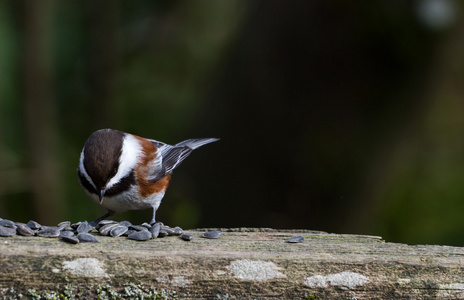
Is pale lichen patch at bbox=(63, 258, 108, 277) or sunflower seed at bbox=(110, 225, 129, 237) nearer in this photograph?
pale lichen patch at bbox=(63, 258, 108, 277)

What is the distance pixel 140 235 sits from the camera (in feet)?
8.46

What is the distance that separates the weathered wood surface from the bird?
1.00 meters

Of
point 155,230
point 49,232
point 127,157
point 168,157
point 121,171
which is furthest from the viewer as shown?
point 168,157

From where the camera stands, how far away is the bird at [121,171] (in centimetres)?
349

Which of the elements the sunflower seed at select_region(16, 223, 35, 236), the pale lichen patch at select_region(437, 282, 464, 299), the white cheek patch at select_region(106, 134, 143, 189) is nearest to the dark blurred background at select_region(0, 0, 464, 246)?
the white cheek patch at select_region(106, 134, 143, 189)

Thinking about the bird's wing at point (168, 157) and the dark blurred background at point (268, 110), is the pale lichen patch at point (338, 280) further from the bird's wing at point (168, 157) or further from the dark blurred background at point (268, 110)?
the dark blurred background at point (268, 110)

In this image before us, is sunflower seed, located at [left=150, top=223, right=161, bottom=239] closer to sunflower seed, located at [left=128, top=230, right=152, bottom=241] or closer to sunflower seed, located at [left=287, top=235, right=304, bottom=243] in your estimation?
sunflower seed, located at [left=128, top=230, right=152, bottom=241]

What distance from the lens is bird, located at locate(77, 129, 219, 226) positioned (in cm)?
349

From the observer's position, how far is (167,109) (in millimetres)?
7297

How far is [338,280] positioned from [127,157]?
6.34 feet

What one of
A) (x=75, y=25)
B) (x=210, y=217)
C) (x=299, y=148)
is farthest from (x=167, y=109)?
(x=299, y=148)

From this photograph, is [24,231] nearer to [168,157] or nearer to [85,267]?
[85,267]

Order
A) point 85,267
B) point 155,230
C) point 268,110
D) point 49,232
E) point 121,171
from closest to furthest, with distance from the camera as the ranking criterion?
point 85,267 → point 49,232 → point 155,230 → point 121,171 → point 268,110

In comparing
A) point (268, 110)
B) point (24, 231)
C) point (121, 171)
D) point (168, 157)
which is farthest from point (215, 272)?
point (268, 110)
